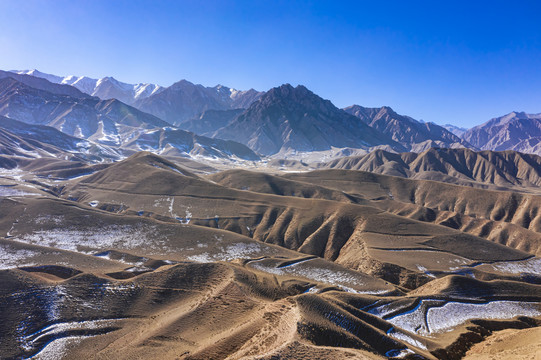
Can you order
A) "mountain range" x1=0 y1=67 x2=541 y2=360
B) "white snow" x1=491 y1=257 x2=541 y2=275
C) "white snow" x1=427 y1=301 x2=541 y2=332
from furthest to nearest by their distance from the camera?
"white snow" x1=491 y1=257 x2=541 y2=275, "white snow" x1=427 y1=301 x2=541 y2=332, "mountain range" x1=0 y1=67 x2=541 y2=360

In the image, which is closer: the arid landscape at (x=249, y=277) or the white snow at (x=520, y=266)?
the arid landscape at (x=249, y=277)

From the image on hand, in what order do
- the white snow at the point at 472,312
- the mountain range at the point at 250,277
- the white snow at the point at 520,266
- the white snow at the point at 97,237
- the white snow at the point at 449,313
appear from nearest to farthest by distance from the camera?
the mountain range at the point at 250,277
the white snow at the point at 449,313
the white snow at the point at 472,312
the white snow at the point at 520,266
the white snow at the point at 97,237

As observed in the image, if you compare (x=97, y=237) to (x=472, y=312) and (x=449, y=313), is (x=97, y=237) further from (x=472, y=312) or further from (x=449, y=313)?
(x=472, y=312)

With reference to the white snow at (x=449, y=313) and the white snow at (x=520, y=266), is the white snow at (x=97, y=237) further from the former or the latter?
the white snow at (x=520, y=266)

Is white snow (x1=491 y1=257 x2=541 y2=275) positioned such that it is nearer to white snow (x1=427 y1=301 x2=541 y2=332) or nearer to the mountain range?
the mountain range

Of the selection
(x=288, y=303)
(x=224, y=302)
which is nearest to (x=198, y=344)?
(x=224, y=302)

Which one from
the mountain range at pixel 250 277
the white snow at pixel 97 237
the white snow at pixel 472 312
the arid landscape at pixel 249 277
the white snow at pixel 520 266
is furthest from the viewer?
the white snow at pixel 97 237

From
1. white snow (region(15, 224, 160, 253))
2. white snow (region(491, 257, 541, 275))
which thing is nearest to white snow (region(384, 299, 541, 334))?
white snow (region(491, 257, 541, 275))

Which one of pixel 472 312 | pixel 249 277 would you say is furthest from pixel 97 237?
pixel 472 312

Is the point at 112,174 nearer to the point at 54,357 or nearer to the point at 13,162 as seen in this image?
the point at 13,162

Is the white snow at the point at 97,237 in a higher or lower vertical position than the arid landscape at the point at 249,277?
lower

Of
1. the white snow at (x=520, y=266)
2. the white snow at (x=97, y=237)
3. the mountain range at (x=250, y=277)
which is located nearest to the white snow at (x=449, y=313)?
the mountain range at (x=250, y=277)

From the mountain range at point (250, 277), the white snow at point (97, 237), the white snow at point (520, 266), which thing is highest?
the white snow at point (520, 266)
